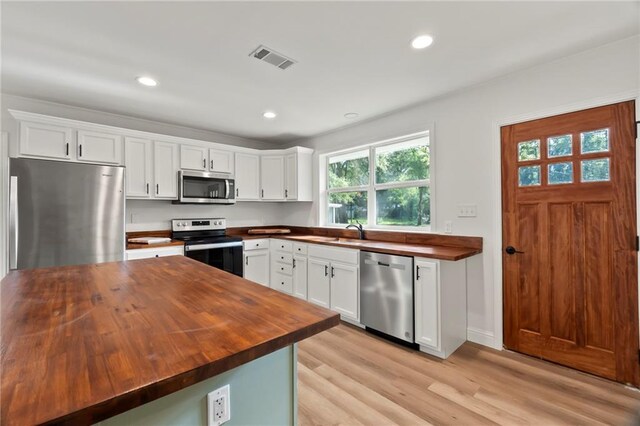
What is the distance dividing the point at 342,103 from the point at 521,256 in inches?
89.9

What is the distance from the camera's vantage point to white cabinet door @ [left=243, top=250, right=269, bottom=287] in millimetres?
4066

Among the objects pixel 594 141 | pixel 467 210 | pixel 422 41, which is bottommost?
pixel 467 210

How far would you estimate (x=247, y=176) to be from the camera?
4.44 metres

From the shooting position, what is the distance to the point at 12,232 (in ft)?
8.13

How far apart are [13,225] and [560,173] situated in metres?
4.57

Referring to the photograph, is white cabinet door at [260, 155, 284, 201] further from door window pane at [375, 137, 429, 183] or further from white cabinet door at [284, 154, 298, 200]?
door window pane at [375, 137, 429, 183]

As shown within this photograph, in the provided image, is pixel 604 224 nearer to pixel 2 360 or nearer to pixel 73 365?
pixel 73 365

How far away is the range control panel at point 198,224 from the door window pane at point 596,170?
162 inches

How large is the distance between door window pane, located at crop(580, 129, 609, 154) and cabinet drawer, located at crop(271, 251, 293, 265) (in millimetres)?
3170

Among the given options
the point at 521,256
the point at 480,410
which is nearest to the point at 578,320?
the point at 521,256

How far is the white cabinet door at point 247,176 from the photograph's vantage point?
434cm

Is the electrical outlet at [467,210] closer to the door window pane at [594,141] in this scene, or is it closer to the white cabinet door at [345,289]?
the door window pane at [594,141]

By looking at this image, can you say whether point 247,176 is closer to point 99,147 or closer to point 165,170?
point 165,170

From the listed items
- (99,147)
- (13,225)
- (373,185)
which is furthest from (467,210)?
(13,225)
